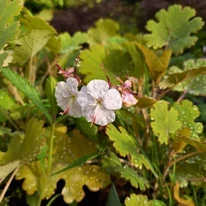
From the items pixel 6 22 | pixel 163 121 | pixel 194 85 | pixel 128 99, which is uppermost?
pixel 6 22

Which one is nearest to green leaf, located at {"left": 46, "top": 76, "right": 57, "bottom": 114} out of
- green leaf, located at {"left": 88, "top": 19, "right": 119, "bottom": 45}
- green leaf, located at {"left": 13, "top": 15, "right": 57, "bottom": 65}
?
green leaf, located at {"left": 13, "top": 15, "right": 57, "bottom": 65}

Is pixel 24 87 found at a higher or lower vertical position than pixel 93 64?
higher

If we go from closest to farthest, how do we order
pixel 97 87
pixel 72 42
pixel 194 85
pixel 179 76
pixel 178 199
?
1. pixel 97 87
2. pixel 178 199
3. pixel 179 76
4. pixel 194 85
5. pixel 72 42

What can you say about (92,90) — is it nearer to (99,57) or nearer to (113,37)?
(99,57)

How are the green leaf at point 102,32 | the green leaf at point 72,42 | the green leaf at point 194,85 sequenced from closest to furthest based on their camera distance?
the green leaf at point 194,85, the green leaf at point 72,42, the green leaf at point 102,32

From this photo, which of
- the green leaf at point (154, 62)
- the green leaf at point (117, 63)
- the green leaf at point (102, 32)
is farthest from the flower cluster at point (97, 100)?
the green leaf at point (102, 32)

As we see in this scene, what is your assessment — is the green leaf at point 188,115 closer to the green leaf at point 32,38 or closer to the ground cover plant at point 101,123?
the ground cover plant at point 101,123

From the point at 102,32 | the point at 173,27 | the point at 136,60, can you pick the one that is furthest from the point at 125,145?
the point at 102,32

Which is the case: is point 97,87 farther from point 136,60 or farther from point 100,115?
point 136,60
